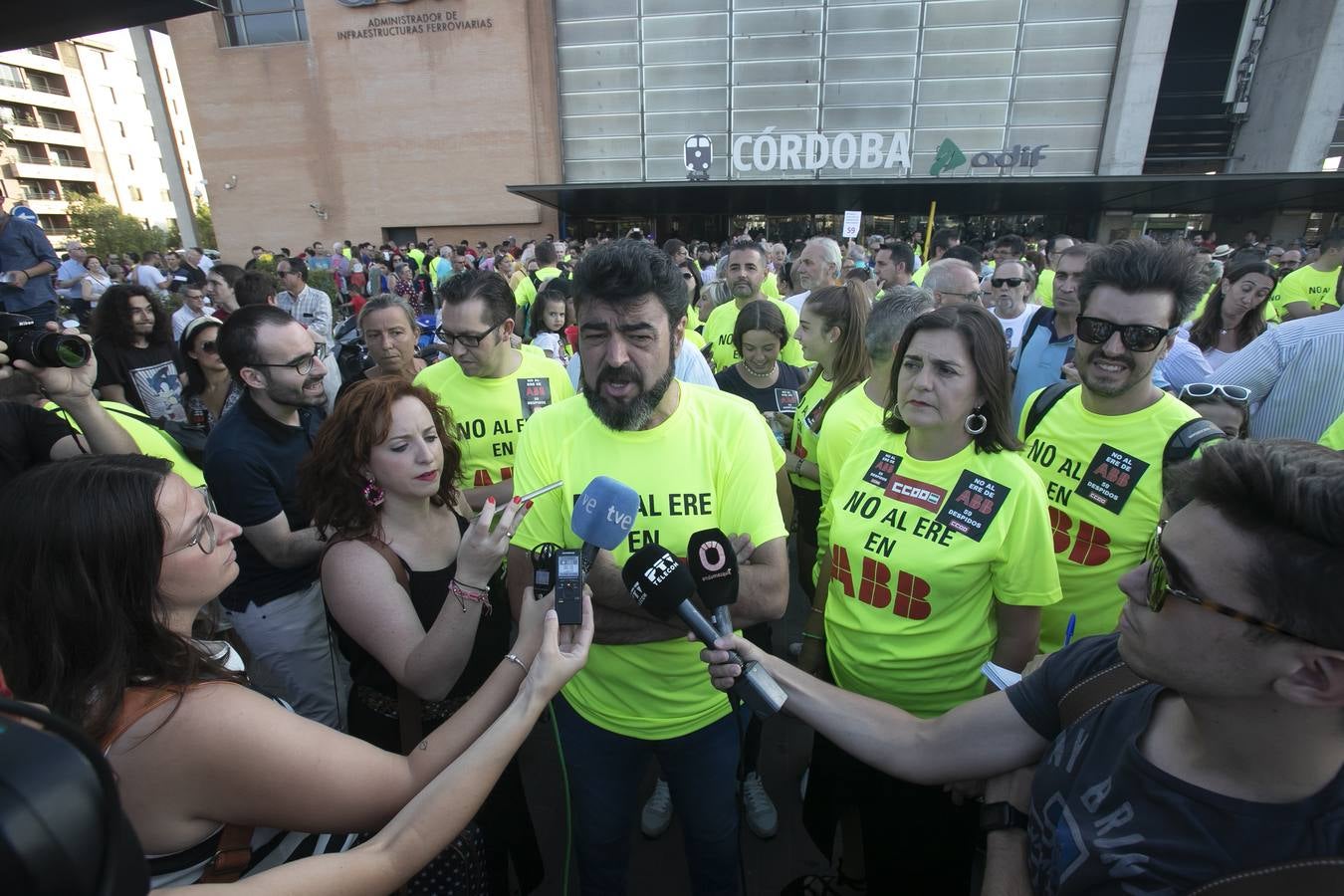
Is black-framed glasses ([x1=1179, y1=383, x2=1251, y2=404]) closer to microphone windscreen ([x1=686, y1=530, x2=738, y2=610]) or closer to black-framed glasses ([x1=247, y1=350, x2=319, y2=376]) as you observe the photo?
microphone windscreen ([x1=686, y1=530, x2=738, y2=610])

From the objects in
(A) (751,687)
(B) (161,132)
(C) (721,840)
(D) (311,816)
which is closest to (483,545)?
(D) (311,816)

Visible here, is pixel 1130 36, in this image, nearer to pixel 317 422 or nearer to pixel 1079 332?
pixel 1079 332

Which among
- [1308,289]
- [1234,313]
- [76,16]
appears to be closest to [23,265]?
[76,16]

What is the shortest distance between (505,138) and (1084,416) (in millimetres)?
28718

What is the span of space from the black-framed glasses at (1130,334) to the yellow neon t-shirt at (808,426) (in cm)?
138

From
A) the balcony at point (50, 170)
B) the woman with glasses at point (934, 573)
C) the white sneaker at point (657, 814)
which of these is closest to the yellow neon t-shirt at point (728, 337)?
the woman with glasses at point (934, 573)

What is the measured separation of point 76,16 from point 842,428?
5.59 metres

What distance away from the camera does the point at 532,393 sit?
3.56 m

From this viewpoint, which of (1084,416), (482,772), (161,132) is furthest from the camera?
(161,132)

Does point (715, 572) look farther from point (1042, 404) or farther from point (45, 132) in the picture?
point (45, 132)

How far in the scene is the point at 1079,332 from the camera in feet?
8.57

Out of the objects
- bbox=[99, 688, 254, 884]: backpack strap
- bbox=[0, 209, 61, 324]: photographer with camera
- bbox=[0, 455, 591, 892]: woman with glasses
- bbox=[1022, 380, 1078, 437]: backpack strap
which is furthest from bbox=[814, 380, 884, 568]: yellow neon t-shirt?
bbox=[0, 209, 61, 324]: photographer with camera

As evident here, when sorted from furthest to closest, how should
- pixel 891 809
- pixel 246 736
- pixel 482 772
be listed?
1. pixel 891 809
2. pixel 482 772
3. pixel 246 736

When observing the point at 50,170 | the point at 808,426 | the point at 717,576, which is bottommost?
the point at 808,426
